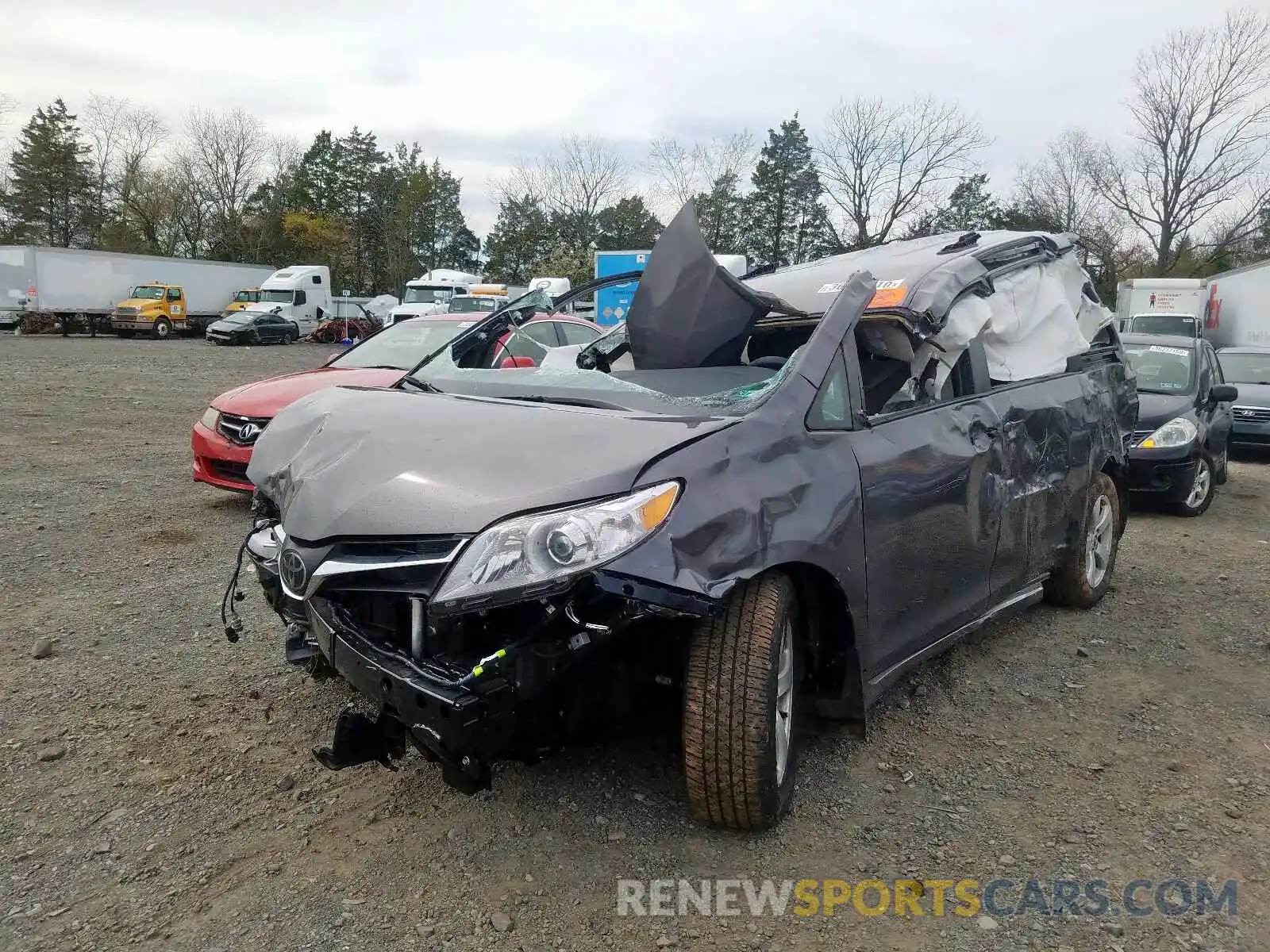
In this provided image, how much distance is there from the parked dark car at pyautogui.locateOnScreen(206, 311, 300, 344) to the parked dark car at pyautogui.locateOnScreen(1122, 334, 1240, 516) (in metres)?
28.9

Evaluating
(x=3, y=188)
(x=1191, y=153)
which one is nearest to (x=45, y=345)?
(x=3, y=188)

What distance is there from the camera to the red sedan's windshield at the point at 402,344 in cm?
738

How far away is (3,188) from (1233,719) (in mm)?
59358

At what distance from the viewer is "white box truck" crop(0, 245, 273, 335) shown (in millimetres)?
30406

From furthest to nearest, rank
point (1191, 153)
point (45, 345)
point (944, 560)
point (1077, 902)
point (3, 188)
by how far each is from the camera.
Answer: point (3, 188)
point (1191, 153)
point (45, 345)
point (944, 560)
point (1077, 902)

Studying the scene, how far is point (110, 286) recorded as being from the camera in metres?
32.4

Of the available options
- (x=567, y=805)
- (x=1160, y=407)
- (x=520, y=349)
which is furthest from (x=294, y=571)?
(x=1160, y=407)

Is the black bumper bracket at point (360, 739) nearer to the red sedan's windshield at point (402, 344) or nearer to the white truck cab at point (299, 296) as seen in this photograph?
the red sedan's windshield at point (402, 344)

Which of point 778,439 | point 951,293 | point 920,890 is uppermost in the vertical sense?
point 951,293

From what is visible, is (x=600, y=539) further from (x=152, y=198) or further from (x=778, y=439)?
(x=152, y=198)

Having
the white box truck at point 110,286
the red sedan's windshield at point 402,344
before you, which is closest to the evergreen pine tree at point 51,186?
the white box truck at point 110,286

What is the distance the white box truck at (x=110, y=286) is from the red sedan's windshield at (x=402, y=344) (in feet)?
94.9

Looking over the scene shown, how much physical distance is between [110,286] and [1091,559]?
116 ft

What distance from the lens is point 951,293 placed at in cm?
350
